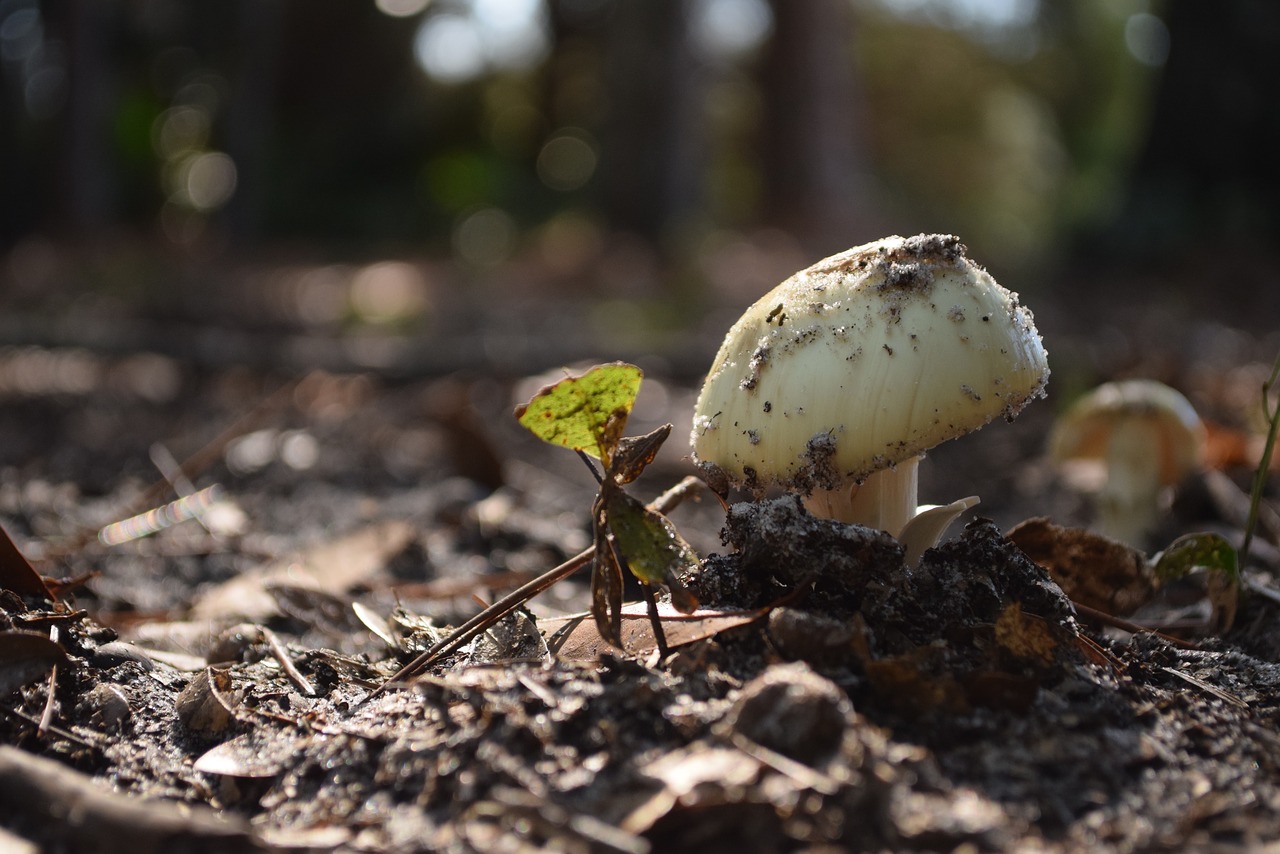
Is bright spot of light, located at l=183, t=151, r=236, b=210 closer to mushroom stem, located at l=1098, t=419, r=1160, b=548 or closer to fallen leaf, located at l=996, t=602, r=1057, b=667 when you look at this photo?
mushroom stem, located at l=1098, t=419, r=1160, b=548

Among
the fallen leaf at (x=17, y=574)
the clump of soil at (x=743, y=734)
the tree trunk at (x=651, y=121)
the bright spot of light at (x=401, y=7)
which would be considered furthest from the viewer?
the bright spot of light at (x=401, y=7)

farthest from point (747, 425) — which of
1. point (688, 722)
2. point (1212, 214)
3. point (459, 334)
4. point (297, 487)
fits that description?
point (1212, 214)

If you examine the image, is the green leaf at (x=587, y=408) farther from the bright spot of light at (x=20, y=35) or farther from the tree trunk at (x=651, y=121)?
the bright spot of light at (x=20, y=35)

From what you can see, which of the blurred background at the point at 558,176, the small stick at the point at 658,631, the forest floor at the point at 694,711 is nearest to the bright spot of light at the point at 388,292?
the blurred background at the point at 558,176

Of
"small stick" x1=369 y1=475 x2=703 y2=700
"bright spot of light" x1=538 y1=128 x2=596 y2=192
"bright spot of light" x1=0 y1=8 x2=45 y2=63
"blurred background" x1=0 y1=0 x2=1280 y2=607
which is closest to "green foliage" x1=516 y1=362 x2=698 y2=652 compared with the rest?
"small stick" x1=369 y1=475 x2=703 y2=700

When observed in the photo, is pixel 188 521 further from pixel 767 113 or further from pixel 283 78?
pixel 283 78

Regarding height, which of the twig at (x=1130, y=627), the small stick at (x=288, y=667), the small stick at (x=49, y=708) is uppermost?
the small stick at (x=49, y=708)
